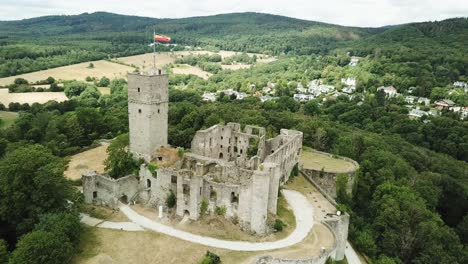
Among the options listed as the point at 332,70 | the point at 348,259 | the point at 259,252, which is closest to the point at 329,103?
the point at 332,70

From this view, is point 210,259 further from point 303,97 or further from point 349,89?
point 349,89

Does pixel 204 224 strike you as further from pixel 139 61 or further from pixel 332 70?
pixel 139 61

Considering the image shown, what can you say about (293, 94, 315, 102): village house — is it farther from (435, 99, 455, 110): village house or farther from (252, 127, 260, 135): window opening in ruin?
(252, 127, 260, 135): window opening in ruin

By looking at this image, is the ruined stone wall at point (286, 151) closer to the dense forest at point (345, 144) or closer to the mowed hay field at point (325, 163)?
the mowed hay field at point (325, 163)

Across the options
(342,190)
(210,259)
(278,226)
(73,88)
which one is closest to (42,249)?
(210,259)

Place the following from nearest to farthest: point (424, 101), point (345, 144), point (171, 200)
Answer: point (171, 200) → point (345, 144) → point (424, 101)

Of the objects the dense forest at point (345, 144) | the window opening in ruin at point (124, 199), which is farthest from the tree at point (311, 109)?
the window opening in ruin at point (124, 199)

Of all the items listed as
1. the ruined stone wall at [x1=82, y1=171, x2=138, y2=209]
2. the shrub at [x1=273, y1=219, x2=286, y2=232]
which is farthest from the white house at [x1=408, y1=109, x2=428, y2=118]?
the ruined stone wall at [x1=82, y1=171, x2=138, y2=209]
